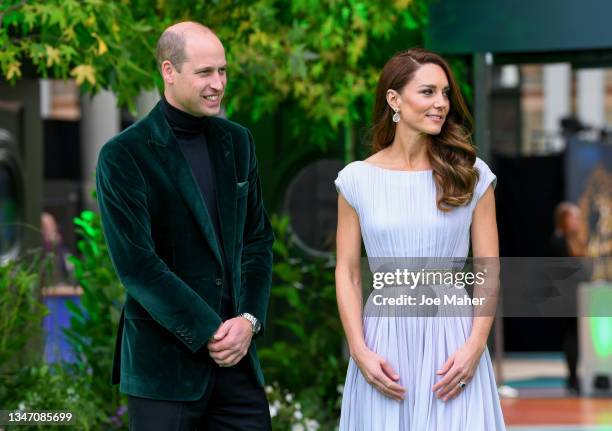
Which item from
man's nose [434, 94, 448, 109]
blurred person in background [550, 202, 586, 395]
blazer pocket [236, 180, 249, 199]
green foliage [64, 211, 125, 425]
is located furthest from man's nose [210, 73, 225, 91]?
blurred person in background [550, 202, 586, 395]

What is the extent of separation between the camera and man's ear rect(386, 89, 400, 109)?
4.33 meters

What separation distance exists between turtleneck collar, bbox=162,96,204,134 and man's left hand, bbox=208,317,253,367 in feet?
2.11

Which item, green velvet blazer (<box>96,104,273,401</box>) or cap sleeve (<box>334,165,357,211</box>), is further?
cap sleeve (<box>334,165,357,211</box>)

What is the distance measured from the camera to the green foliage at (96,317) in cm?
748

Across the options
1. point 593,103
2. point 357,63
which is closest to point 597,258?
point 357,63

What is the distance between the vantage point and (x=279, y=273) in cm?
875

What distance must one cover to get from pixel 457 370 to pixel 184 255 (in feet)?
3.14

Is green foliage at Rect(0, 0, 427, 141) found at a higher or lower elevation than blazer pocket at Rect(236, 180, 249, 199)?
higher

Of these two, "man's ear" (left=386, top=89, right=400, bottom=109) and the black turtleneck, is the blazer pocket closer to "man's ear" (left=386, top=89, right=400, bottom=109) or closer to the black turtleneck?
the black turtleneck

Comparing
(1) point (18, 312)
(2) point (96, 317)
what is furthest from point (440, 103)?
(2) point (96, 317)

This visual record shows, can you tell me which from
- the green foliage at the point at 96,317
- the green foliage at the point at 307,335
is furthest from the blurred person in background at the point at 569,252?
the green foliage at the point at 96,317

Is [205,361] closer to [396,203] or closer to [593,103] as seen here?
[396,203]

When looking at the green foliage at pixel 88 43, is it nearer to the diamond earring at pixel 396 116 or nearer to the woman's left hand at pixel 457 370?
the diamond earring at pixel 396 116

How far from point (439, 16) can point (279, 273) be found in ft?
6.71
